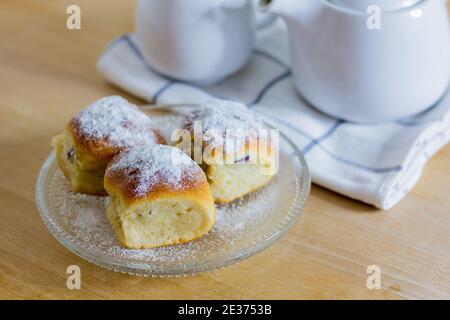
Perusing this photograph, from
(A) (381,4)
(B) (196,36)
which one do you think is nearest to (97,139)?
(B) (196,36)

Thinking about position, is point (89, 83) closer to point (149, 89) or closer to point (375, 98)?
point (149, 89)

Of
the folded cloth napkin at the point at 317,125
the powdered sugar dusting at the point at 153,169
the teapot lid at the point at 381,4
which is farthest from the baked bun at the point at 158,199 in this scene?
the teapot lid at the point at 381,4

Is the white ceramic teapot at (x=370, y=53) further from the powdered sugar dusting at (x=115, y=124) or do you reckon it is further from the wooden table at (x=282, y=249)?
the powdered sugar dusting at (x=115, y=124)

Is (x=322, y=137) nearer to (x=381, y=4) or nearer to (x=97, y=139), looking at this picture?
(x=381, y=4)

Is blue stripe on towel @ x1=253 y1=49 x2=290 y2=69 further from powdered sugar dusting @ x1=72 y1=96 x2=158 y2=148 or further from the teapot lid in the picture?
powdered sugar dusting @ x1=72 y1=96 x2=158 y2=148

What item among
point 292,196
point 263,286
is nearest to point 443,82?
point 292,196

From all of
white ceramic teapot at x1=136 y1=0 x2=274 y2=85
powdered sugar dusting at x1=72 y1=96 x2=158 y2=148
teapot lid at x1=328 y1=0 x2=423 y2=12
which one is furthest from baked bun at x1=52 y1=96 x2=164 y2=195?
teapot lid at x1=328 y1=0 x2=423 y2=12
